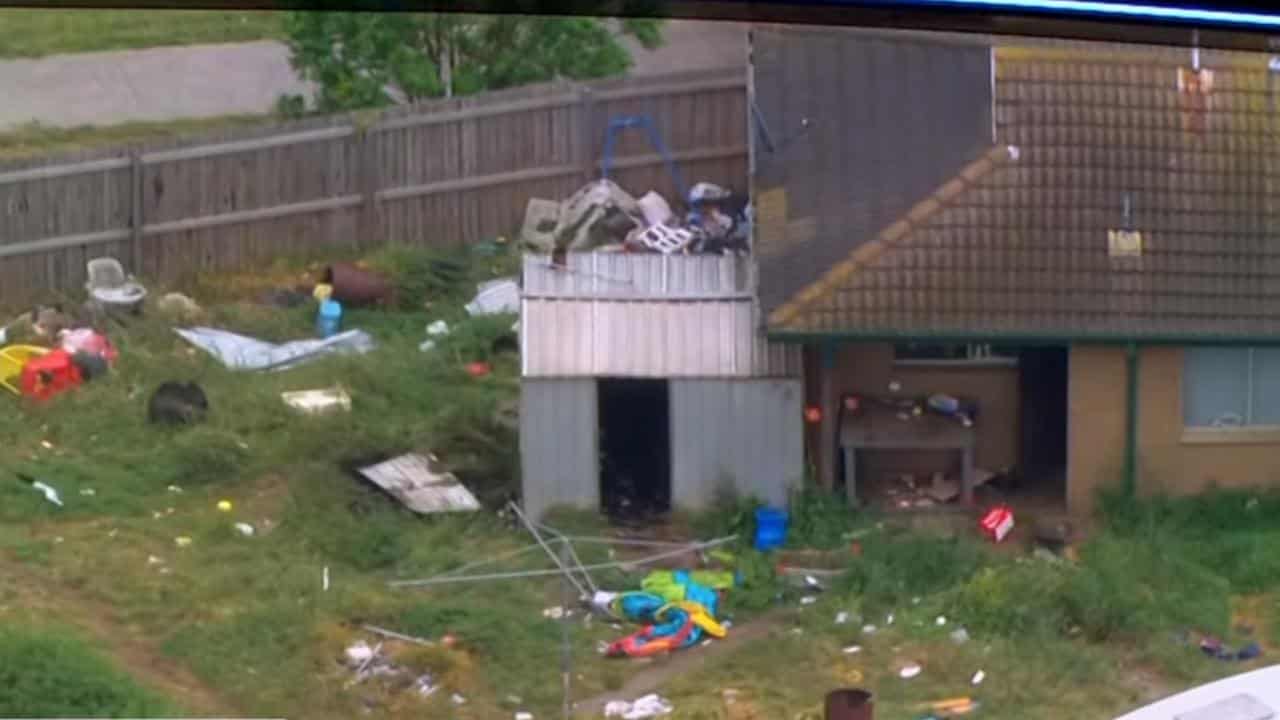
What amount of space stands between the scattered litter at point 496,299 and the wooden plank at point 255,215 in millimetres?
1464

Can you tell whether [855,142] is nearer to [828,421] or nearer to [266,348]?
[828,421]

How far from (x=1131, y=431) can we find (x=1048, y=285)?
28.6 inches

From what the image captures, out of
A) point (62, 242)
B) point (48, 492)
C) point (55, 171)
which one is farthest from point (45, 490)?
point (55, 171)

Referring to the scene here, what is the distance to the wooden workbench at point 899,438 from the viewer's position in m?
9.15

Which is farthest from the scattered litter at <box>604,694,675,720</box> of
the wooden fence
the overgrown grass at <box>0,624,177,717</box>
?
the wooden fence

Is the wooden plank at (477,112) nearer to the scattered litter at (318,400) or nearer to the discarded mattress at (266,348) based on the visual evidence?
the discarded mattress at (266,348)

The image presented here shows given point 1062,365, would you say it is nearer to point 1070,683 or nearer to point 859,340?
point 859,340

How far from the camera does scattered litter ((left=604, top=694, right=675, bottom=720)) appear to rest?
6.92 m

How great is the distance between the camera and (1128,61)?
9344 millimetres

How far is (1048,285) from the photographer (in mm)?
9328

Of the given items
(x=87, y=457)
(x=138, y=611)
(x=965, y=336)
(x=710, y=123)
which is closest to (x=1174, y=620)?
(x=965, y=336)

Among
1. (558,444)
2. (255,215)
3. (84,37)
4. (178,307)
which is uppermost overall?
(84,37)

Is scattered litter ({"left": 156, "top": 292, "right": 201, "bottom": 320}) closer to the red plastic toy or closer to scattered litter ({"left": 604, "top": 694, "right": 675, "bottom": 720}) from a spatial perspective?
the red plastic toy

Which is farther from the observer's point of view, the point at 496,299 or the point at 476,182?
the point at 476,182
